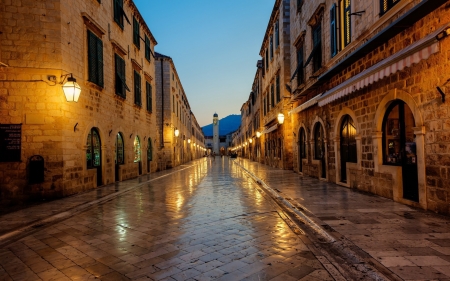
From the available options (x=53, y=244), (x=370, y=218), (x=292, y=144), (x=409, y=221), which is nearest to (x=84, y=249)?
(x=53, y=244)

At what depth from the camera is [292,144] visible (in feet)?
65.5

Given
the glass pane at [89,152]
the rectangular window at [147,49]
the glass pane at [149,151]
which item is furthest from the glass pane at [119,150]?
the rectangular window at [147,49]

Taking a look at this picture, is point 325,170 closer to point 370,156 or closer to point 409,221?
point 370,156

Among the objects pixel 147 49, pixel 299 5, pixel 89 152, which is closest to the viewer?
pixel 89 152

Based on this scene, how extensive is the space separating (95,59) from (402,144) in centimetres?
1196

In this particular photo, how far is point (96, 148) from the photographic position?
13.0 m

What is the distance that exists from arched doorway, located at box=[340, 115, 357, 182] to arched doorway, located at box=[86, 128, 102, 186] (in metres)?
10.2

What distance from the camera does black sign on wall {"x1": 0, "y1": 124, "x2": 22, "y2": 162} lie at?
9.51 metres

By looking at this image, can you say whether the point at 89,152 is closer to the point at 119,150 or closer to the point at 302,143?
the point at 119,150

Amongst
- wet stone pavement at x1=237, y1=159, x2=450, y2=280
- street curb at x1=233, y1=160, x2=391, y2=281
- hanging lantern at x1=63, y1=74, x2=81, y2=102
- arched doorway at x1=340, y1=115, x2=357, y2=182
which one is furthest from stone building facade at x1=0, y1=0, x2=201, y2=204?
arched doorway at x1=340, y1=115, x2=357, y2=182

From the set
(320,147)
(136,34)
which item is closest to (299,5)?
(320,147)

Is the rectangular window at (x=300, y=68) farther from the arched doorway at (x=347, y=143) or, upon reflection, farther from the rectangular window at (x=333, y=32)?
the arched doorway at (x=347, y=143)

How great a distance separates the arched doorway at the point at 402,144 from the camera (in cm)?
734

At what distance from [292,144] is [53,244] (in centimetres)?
1681
